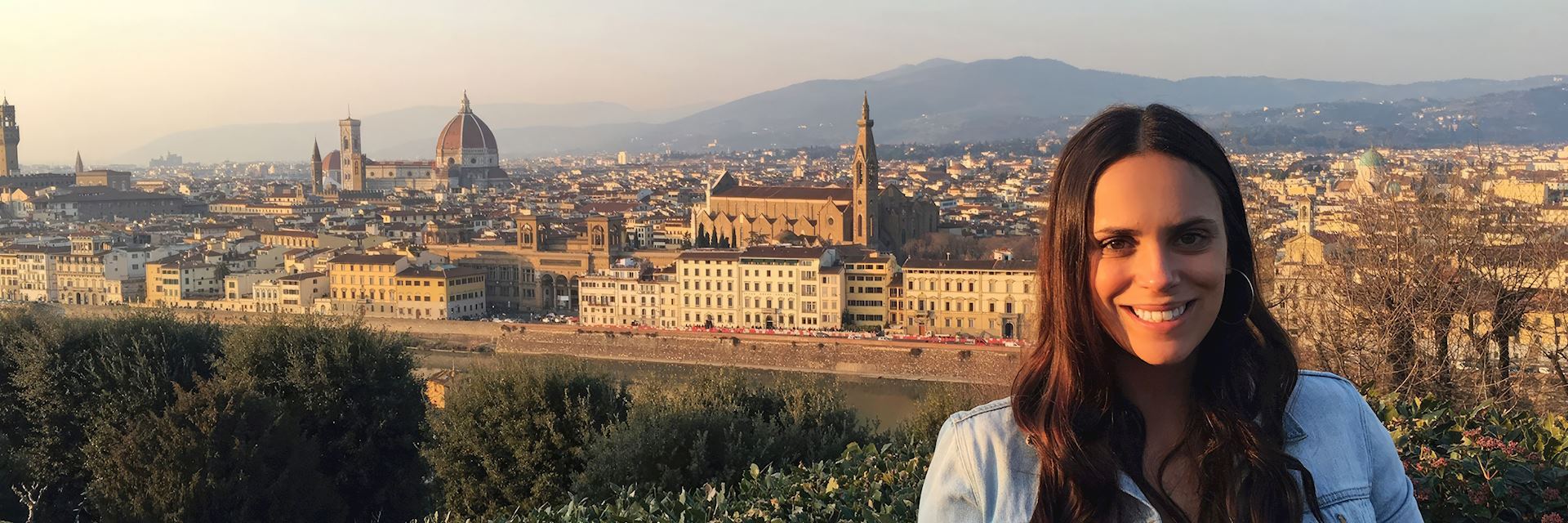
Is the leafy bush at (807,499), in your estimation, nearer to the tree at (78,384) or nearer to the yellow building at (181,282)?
the tree at (78,384)

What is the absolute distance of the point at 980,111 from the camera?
18700 cm

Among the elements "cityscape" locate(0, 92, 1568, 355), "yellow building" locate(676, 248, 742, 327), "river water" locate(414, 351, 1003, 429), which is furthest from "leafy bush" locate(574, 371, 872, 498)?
"yellow building" locate(676, 248, 742, 327)

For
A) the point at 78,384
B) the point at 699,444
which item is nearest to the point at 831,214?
the point at 78,384

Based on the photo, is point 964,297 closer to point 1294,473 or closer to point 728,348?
point 728,348

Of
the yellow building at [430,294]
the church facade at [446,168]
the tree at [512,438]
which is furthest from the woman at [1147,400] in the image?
the church facade at [446,168]

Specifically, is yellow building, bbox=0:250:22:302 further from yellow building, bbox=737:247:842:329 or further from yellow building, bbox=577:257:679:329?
yellow building, bbox=737:247:842:329

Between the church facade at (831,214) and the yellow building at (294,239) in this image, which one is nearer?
the church facade at (831,214)

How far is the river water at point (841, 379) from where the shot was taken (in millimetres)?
18156

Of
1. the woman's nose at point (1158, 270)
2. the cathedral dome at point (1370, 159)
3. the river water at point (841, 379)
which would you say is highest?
the cathedral dome at point (1370, 159)

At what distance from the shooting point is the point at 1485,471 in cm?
155

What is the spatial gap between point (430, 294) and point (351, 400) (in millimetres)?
19850

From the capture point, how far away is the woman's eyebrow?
37.0 inches

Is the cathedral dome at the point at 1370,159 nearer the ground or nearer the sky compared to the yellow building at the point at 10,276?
nearer the sky

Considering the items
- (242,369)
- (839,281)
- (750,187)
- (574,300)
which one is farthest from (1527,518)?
(750,187)
